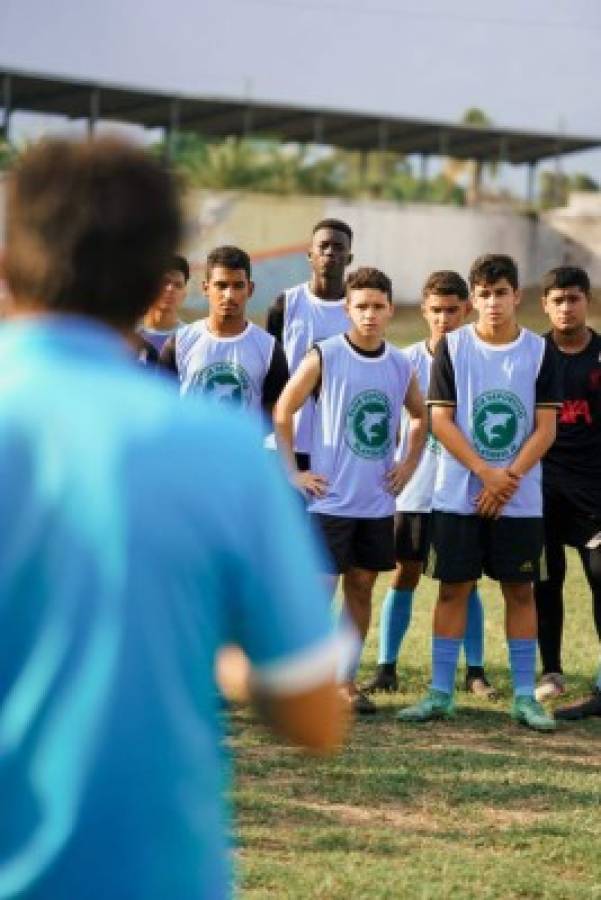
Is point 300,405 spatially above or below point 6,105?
below

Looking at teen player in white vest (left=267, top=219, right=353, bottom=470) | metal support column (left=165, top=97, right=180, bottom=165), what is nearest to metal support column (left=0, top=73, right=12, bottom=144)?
metal support column (left=165, top=97, right=180, bottom=165)

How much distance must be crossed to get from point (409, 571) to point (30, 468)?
7040mm

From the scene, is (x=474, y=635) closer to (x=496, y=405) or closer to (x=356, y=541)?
(x=356, y=541)

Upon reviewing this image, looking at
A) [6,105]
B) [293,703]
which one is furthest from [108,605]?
[6,105]

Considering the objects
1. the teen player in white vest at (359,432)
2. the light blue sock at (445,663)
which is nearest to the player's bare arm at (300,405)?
the teen player in white vest at (359,432)

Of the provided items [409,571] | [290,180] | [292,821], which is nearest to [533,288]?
[290,180]

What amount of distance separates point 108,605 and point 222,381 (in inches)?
244

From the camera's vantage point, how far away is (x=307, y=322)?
8844mm

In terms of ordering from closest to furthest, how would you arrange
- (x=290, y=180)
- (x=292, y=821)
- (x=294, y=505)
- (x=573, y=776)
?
(x=294, y=505) < (x=292, y=821) < (x=573, y=776) < (x=290, y=180)

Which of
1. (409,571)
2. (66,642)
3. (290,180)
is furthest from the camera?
(290,180)

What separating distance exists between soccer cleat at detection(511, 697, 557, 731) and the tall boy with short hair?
1.83ft

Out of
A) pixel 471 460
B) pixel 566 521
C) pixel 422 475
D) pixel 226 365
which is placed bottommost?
pixel 566 521

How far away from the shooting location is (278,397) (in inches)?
319

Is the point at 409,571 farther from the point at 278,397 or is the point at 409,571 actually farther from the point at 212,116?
the point at 212,116
